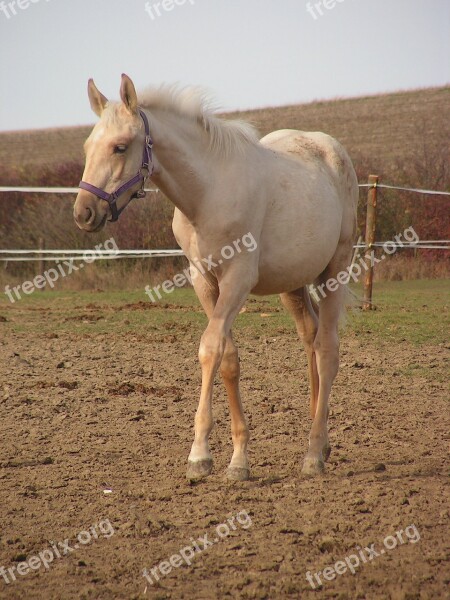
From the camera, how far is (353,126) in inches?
1663

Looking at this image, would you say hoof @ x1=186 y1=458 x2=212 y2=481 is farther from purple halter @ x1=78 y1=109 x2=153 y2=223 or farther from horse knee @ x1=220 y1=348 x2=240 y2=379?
purple halter @ x1=78 y1=109 x2=153 y2=223

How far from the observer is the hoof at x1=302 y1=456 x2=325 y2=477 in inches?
200

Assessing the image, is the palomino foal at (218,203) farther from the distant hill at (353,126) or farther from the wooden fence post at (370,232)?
the distant hill at (353,126)

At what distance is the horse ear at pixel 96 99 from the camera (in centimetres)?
466

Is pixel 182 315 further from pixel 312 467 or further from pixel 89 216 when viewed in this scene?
pixel 89 216

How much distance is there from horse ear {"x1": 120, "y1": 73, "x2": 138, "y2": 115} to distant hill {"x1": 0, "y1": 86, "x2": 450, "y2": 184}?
29.0m

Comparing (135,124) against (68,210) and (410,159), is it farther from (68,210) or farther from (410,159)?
(410,159)

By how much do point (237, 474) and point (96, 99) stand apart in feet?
7.26

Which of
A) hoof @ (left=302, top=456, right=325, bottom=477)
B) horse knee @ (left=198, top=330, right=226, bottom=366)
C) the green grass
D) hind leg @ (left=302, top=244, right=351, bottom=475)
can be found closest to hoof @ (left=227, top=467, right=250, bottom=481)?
hoof @ (left=302, top=456, right=325, bottom=477)

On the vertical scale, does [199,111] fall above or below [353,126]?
above

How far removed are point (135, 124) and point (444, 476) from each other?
265 cm

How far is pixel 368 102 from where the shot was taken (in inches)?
1901

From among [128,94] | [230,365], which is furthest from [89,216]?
[230,365]

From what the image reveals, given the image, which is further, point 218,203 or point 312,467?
point 312,467
